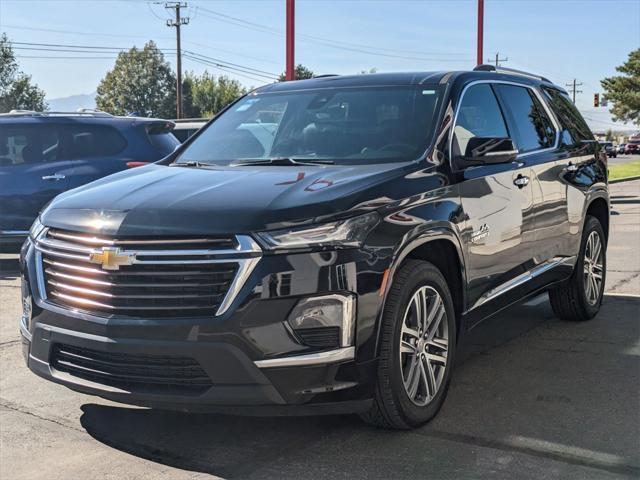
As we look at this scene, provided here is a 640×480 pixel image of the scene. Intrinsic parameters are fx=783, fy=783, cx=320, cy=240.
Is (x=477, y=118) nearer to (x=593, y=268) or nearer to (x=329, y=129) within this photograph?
(x=329, y=129)

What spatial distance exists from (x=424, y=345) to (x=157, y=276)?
55.8 inches

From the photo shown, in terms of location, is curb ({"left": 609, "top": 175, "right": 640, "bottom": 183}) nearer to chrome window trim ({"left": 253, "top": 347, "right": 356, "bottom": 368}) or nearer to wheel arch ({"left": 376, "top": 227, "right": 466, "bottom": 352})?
wheel arch ({"left": 376, "top": 227, "right": 466, "bottom": 352})

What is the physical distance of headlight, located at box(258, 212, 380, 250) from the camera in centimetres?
335

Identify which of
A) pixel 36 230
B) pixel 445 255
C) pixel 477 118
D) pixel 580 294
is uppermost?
pixel 477 118

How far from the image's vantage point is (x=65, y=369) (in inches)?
145

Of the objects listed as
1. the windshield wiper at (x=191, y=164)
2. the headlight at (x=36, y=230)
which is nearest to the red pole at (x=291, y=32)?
the windshield wiper at (x=191, y=164)

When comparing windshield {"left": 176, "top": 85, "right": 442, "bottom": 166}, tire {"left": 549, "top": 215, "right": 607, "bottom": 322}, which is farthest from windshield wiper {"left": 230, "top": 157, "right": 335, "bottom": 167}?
tire {"left": 549, "top": 215, "right": 607, "bottom": 322}

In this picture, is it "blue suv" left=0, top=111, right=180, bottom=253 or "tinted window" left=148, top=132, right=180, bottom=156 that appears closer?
"blue suv" left=0, top=111, right=180, bottom=253

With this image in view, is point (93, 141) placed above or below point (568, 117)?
below

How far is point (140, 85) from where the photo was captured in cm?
11494

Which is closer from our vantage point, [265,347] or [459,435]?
[265,347]

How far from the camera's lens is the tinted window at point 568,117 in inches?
243

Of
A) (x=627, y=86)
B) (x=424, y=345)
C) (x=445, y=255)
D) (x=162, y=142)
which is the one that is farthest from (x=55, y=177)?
(x=627, y=86)

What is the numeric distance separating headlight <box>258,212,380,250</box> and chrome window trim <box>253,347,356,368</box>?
46 centimetres
